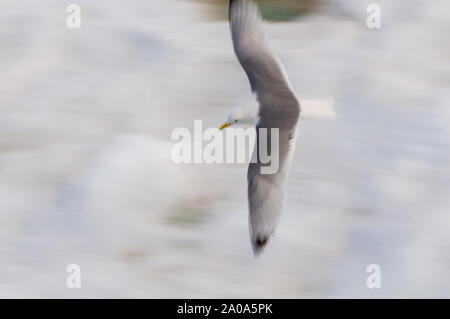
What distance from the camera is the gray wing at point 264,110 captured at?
3.18 m

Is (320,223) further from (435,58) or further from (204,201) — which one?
(435,58)

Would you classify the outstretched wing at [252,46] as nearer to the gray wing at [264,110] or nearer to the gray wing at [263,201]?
the gray wing at [264,110]

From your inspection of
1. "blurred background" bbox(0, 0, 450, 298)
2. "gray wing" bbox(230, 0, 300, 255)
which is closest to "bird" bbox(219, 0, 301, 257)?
"gray wing" bbox(230, 0, 300, 255)

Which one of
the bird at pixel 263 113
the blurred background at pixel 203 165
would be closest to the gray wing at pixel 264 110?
the bird at pixel 263 113

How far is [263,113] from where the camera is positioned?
3398 mm

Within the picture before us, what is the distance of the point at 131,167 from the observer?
3.86m

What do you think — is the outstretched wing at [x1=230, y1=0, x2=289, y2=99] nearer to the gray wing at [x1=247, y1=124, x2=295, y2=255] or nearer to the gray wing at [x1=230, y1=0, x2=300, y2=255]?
the gray wing at [x1=230, y1=0, x2=300, y2=255]

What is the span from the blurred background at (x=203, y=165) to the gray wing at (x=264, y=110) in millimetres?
509

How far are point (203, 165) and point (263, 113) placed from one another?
59cm

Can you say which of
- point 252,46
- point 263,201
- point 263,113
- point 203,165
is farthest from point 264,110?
point 203,165

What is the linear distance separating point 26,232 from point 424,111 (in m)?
1.70

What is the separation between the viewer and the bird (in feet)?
10.4

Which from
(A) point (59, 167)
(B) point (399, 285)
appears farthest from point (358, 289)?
(A) point (59, 167)

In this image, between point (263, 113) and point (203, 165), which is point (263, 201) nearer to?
point (263, 113)
